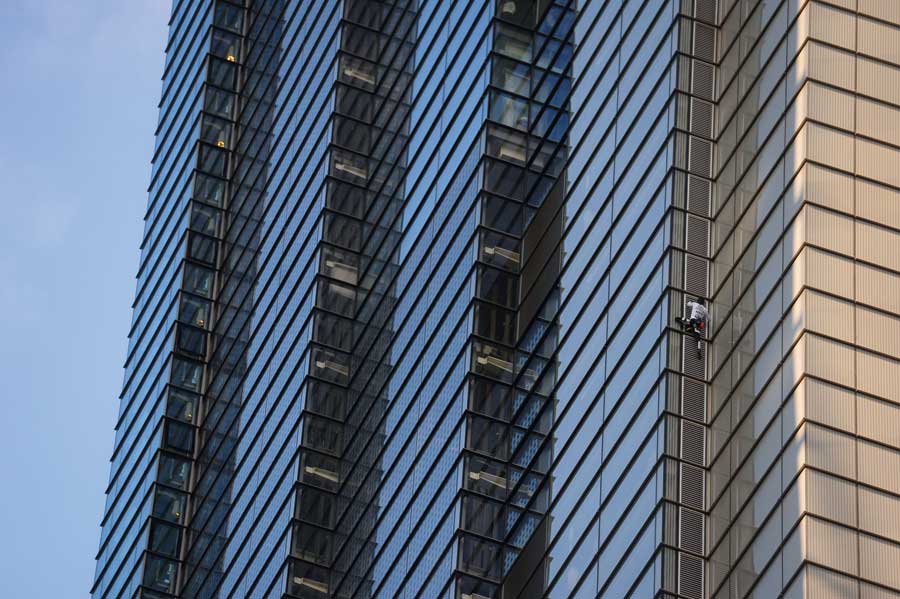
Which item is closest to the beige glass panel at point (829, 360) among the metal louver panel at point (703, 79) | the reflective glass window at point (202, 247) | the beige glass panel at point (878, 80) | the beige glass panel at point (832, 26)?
the beige glass panel at point (878, 80)

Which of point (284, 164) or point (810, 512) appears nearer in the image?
point (810, 512)

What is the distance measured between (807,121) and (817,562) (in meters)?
14.7

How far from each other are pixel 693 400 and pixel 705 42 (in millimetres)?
13460

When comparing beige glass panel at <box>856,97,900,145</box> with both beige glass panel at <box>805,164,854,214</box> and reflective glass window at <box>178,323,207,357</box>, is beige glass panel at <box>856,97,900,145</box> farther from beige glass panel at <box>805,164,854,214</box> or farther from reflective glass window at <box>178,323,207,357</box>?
reflective glass window at <box>178,323,207,357</box>

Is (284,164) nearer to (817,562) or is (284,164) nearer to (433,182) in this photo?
(433,182)

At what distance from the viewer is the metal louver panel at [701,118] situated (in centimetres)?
8350

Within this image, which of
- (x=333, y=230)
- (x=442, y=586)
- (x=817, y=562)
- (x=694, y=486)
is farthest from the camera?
(x=333, y=230)

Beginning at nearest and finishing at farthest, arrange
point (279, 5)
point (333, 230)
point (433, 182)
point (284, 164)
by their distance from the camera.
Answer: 1. point (433, 182)
2. point (333, 230)
3. point (284, 164)
4. point (279, 5)

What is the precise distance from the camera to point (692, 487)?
252 feet

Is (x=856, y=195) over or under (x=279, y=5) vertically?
over

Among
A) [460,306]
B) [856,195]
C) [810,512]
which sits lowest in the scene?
[460,306]

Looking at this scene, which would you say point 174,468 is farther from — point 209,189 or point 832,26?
point 832,26

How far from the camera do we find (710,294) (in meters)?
80.5

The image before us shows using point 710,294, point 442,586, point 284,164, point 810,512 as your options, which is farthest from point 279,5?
point 810,512
